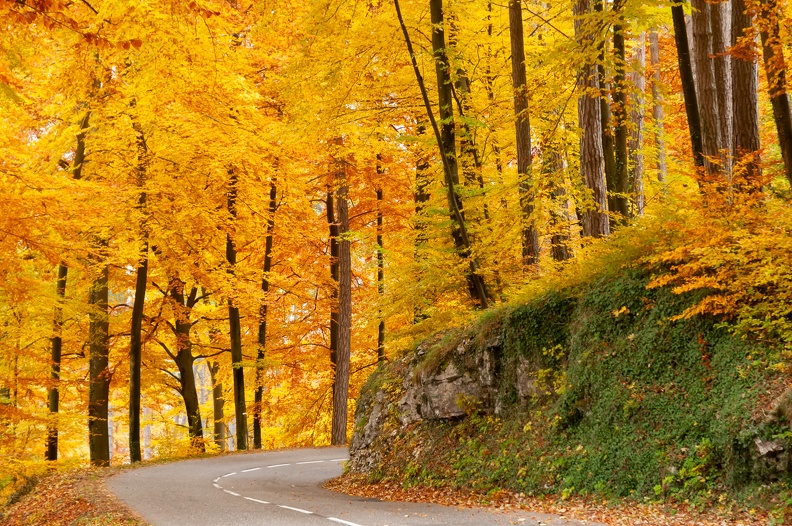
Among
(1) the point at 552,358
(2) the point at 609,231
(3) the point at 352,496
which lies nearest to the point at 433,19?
(2) the point at 609,231

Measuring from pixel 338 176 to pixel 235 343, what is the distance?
243 inches

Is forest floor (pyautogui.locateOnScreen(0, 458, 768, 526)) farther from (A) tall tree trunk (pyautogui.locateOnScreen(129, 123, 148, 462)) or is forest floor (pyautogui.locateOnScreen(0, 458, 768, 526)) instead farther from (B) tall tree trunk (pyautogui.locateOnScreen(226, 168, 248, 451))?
(B) tall tree trunk (pyautogui.locateOnScreen(226, 168, 248, 451))

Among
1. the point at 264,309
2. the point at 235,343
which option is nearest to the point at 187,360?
the point at 235,343

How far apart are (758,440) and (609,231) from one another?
6.20m

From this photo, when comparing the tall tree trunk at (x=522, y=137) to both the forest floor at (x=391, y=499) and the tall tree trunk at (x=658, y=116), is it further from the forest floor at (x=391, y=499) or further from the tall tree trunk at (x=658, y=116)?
the tall tree trunk at (x=658, y=116)

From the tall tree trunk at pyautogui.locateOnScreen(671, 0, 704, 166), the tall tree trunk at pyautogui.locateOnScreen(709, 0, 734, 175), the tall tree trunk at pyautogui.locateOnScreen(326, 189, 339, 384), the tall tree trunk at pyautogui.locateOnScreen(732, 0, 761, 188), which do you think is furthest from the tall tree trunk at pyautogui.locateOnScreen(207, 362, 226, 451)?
the tall tree trunk at pyautogui.locateOnScreen(732, 0, 761, 188)

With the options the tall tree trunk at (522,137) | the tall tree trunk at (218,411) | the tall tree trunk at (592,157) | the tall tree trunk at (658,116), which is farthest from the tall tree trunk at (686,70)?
the tall tree trunk at (218,411)

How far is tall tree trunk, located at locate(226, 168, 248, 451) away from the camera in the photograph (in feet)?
69.9

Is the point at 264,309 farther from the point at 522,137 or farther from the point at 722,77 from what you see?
the point at 722,77

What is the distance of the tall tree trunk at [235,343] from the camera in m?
21.3

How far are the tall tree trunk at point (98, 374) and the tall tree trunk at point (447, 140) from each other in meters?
10.6

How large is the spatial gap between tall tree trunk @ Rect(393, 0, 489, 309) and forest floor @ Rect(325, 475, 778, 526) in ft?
13.9

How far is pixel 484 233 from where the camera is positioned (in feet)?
48.6

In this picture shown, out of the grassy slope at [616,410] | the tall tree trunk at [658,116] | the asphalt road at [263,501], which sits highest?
the tall tree trunk at [658,116]
